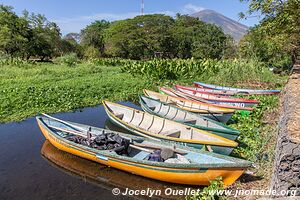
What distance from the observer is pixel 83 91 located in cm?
1328

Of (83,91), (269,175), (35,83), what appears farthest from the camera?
(35,83)

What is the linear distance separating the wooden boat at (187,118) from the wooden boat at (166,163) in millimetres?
1492

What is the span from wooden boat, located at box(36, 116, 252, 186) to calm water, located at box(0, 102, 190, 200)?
0.24 m

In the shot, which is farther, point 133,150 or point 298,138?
point 133,150

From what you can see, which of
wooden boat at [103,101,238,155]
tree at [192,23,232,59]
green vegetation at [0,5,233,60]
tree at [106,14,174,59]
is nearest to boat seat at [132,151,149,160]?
wooden boat at [103,101,238,155]

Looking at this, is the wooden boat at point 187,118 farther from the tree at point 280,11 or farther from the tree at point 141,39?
the tree at point 141,39

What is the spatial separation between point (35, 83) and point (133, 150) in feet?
36.0

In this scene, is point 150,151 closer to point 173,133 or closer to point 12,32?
point 173,133

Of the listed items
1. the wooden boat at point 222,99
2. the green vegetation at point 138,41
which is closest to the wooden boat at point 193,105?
the wooden boat at point 222,99

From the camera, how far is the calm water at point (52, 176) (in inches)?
209

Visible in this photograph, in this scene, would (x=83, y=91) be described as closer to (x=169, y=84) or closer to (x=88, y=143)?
(x=169, y=84)

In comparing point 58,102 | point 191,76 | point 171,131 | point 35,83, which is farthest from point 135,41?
point 171,131

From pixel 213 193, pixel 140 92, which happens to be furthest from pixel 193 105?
pixel 213 193

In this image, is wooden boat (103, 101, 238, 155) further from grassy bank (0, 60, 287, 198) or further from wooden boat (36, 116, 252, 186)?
grassy bank (0, 60, 287, 198)
